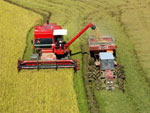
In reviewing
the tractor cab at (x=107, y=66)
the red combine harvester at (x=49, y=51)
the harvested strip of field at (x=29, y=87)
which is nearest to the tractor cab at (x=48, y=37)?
the red combine harvester at (x=49, y=51)

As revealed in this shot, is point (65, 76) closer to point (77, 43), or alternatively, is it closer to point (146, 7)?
point (77, 43)

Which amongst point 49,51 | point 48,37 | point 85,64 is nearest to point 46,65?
point 49,51

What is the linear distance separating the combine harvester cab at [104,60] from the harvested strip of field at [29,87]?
2.35 m

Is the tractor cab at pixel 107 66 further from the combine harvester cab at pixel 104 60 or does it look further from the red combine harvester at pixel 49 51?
the red combine harvester at pixel 49 51

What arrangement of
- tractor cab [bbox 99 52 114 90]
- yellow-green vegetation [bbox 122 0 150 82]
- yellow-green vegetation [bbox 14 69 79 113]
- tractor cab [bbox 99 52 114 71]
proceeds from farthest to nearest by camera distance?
1. yellow-green vegetation [bbox 122 0 150 82]
2. tractor cab [bbox 99 52 114 71]
3. tractor cab [bbox 99 52 114 90]
4. yellow-green vegetation [bbox 14 69 79 113]

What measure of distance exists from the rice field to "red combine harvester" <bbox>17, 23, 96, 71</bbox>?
584 millimetres

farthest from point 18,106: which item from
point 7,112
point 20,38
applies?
point 20,38

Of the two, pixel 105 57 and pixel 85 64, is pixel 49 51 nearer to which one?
pixel 85 64

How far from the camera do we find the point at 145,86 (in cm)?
1723

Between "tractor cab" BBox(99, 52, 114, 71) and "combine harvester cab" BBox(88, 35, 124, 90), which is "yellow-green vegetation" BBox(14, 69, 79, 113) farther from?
"tractor cab" BBox(99, 52, 114, 71)

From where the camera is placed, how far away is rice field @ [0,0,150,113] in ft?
51.2

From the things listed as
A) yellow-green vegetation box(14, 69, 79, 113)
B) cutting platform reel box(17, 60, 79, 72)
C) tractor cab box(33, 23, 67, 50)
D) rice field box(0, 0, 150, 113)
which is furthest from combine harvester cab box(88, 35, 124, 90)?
tractor cab box(33, 23, 67, 50)

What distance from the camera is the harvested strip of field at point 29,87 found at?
15.3m

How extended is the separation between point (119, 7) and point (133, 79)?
624 inches
